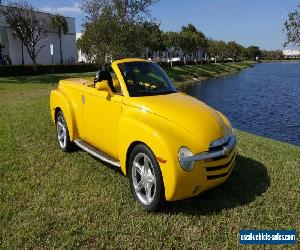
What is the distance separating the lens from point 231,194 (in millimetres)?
5844

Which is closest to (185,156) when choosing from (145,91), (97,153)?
(145,91)

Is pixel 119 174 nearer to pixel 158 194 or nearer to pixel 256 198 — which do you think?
pixel 158 194

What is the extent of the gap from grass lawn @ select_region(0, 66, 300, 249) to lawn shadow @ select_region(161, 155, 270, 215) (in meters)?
0.01

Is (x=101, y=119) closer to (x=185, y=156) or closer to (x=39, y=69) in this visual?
(x=185, y=156)

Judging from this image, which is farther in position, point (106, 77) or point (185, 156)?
point (106, 77)

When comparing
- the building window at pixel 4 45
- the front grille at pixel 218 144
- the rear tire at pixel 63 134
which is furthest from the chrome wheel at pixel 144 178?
the building window at pixel 4 45

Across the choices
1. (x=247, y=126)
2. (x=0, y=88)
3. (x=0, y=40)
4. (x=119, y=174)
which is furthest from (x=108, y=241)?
(x=0, y=40)

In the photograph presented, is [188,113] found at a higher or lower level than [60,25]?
lower

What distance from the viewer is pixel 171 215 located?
5164 millimetres

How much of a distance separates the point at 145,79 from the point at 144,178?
1889 millimetres

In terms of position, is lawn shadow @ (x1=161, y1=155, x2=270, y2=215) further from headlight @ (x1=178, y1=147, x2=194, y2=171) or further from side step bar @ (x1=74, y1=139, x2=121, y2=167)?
side step bar @ (x1=74, y1=139, x2=121, y2=167)

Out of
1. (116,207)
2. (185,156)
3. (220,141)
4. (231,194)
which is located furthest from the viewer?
(231,194)

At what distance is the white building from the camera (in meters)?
49.0

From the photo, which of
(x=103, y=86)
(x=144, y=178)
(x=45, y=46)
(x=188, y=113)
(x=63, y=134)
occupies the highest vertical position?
(x=45, y=46)
